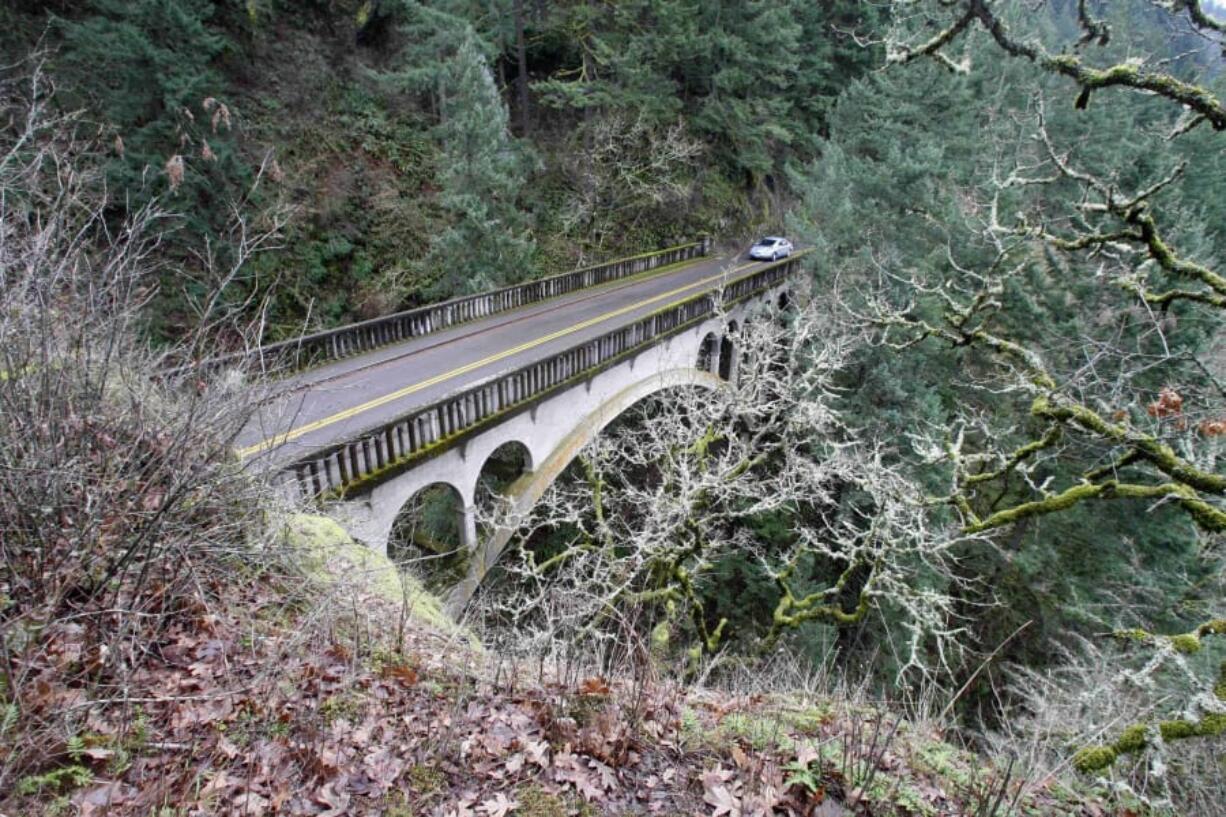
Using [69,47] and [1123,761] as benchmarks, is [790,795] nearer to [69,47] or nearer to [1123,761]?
[1123,761]

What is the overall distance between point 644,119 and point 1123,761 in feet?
86.9

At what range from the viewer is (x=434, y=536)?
14594mm

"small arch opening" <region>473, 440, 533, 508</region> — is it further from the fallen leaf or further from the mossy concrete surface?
the fallen leaf

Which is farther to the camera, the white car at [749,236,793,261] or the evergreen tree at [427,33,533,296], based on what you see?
the white car at [749,236,793,261]

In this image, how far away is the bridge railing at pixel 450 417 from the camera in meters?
7.52

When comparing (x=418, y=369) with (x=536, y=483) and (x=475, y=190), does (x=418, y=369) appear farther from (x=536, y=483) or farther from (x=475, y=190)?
(x=475, y=190)

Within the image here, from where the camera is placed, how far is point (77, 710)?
2736 millimetres

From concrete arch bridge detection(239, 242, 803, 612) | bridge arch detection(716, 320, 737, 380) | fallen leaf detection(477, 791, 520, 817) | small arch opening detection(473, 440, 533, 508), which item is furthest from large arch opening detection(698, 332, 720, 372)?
fallen leaf detection(477, 791, 520, 817)

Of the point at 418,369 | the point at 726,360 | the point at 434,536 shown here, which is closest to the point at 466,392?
the point at 418,369

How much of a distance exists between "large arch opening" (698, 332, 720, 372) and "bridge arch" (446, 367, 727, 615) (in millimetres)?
4874

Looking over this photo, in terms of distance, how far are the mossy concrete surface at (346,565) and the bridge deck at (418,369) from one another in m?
0.79

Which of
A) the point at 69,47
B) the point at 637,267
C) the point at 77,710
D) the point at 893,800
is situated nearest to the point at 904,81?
the point at 637,267

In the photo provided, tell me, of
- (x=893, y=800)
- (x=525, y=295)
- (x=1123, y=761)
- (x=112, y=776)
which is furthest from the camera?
(x=525, y=295)

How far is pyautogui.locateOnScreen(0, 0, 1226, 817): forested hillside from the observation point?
10.6 ft
